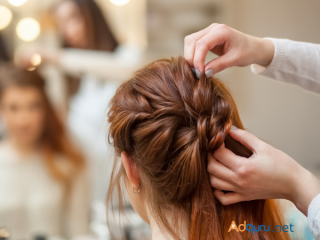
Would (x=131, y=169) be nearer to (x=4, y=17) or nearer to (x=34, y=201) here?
(x=34, y=201)

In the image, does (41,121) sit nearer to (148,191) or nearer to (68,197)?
(68,197)

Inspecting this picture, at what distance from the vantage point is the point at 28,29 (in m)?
1.63

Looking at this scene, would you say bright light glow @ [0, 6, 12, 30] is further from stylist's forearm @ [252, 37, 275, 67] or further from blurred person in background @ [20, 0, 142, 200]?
stylist's forearm @ [252, 37, 275, 67]

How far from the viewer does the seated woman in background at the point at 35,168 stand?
164 cm

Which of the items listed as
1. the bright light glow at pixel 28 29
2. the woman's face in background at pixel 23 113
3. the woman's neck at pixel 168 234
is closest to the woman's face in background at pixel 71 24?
the bright light glow at pixel 28 29

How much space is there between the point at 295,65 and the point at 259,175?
17.5 inches

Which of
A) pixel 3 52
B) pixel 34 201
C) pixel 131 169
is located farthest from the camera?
pixel 34 201

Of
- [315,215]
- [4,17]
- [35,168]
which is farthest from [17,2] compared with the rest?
[315,215]

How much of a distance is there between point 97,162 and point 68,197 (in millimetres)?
281

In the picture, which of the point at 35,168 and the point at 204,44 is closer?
the point at 204,44

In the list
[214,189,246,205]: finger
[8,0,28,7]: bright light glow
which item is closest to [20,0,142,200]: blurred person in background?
[8,0,28,7]: bright light glow

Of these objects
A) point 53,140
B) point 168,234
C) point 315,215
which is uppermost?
point 315,215

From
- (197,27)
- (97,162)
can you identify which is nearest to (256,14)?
(197,27)

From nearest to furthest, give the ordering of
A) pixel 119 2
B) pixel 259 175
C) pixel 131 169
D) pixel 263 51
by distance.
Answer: pixel 259 175 < pixel 131 169 < pixel 263 51 < pixel 119 2
